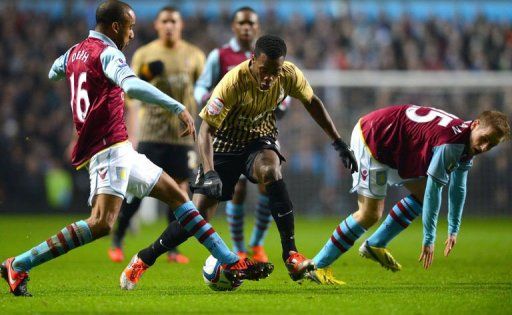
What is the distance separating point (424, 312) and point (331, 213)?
13.7 m

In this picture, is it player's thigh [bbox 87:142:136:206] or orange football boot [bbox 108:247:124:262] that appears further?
orange football boot [bbox 108:247:124:262]

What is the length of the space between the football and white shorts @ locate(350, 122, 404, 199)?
149 cm

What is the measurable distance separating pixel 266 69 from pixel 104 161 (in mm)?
1443

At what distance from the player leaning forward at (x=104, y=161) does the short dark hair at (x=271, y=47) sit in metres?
1.01

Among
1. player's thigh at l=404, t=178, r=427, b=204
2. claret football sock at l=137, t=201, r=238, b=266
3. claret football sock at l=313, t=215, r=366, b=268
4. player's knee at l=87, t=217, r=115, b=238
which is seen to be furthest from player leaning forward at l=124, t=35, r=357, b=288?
player's thigh at l=404, t=178, r=427, b=204

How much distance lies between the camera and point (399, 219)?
841 centimetres

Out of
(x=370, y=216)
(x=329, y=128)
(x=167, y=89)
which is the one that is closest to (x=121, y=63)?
(x=329, y=128)

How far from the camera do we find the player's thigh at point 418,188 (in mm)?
8398

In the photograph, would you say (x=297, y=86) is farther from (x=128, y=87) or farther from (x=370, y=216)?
(x=128, y=87)

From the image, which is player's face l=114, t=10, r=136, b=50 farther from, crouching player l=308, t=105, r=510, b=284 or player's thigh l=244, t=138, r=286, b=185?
crouching player l=308, t=105, r=510, b=284

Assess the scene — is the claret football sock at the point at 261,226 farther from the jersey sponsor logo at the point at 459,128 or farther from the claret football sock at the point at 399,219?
the jersey sponsor logo at the point at 459,128

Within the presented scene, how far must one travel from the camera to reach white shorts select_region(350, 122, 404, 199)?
815 centimetres

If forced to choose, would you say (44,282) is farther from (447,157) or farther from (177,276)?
(447,157)

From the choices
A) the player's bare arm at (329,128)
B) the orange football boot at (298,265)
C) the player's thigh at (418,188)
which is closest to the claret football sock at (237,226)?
the player's thigh at (418,188)
